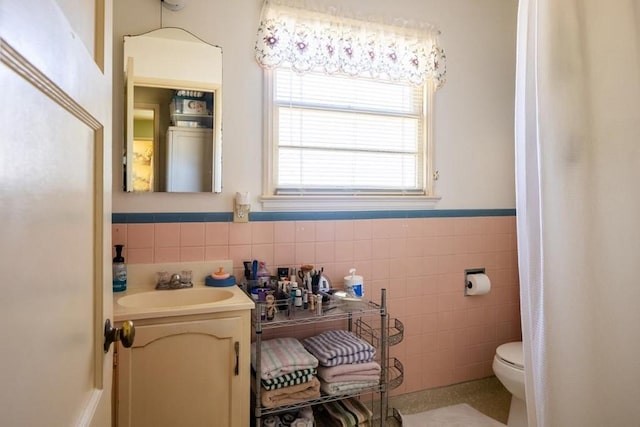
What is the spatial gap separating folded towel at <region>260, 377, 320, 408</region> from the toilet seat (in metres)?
1.05

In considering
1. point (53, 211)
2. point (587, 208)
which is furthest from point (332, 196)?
point (53, 211)

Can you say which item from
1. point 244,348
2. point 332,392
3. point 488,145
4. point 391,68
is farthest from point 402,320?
point 391,68

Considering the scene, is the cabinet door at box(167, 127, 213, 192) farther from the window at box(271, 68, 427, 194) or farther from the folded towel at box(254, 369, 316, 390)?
the folded towel at box(254, 369, 316, 390)

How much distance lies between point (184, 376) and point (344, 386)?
719 mm

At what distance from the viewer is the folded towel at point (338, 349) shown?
6.04ft

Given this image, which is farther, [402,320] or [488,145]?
[488,145]

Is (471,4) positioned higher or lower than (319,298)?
higher

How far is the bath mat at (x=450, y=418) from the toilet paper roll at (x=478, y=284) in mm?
713

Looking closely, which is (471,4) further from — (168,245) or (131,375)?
(131,375)

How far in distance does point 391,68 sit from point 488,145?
926 millimetres

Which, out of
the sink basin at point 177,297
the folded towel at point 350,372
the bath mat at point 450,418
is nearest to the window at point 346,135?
the sink basin at point 177,297

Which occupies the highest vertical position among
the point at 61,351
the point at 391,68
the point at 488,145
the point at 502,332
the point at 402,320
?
the point at 391,68

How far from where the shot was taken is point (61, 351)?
1.80ft

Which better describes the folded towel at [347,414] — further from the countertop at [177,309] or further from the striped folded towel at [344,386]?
the countertop at [177,309]
